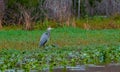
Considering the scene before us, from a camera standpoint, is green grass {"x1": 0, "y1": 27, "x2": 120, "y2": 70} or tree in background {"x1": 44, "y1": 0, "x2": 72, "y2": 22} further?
tree in background {"x1": 44, "y1": 0, "x2": 72, "y2": 22}

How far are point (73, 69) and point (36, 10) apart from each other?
1769 centimetres

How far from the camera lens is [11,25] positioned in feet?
91.9

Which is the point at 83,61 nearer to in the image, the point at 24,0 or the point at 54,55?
the point at 54,55

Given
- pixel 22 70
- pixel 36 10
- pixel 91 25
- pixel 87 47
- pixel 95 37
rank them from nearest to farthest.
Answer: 1. pixel 22 70
2. pixel 87 47
3. pixel 95 37
4. pixel 91 25
5. pixel 36 10

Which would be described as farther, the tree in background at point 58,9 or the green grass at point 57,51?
the tree in background at point 58,9

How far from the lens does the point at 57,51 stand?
15477mm

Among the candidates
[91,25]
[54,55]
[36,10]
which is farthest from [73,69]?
[36,10]

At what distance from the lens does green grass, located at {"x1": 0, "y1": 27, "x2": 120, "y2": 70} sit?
13.0m

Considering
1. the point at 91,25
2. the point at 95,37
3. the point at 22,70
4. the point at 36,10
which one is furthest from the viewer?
the point at 36,10

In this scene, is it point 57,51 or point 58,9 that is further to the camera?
point 58,9

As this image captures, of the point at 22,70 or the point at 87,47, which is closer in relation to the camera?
the point at 22,70

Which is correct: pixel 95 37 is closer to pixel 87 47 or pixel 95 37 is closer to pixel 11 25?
pixel 87 47

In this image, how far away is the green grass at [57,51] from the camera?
1305 cm

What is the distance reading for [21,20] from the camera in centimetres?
2759
